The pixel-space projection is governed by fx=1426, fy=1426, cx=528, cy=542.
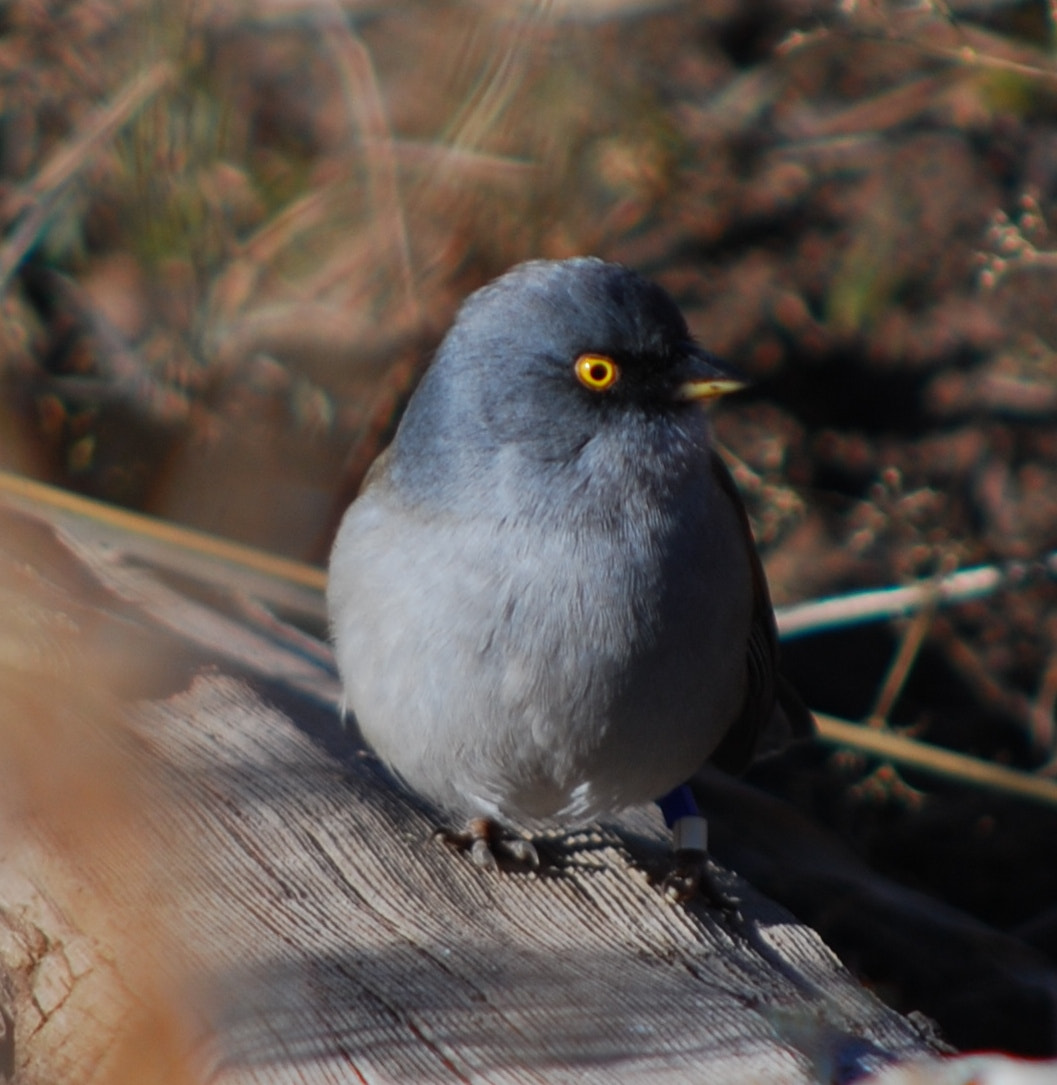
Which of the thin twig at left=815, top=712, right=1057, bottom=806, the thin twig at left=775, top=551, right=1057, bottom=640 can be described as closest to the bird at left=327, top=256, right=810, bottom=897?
the thin twig at left=815, top=712, right=1057, bottom=806

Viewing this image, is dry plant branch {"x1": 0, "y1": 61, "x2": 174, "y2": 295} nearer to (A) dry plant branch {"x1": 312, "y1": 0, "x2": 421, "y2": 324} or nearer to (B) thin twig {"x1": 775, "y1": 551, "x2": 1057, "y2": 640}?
(A) dry plant branch {"x1": 312, "y1": 0, "x2": 421, "y2": 324}

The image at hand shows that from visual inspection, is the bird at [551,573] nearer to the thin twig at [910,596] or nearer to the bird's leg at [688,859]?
the bird's leg at [688,859]

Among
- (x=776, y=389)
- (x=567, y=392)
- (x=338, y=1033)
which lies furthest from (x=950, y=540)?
(x=338, y=1033)

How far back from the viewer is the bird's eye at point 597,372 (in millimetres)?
3408

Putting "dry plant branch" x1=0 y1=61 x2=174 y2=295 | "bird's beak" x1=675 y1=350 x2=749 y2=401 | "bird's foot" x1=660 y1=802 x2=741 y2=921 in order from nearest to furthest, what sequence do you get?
1. "bird's foot" x1=660 y1=802 x2=741 y2=921
2. "bird's beak" x1=675 y1=350 x2=749 y2=401
3. "dry plant branch" x1=0 y1=61 x2=174 y2=295

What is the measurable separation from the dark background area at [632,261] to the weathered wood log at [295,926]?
6.05ft

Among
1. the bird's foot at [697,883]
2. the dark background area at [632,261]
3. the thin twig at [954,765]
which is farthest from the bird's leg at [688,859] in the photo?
the dark background area at [632,261]

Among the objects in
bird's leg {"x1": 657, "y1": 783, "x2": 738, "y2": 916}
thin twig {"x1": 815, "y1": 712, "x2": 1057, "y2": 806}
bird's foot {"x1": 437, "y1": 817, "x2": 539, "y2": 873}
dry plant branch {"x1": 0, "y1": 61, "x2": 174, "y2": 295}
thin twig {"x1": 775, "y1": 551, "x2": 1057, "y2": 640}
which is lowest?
bird's foot {"x1": 437, "y1": 817, "x2": 539, "y2": 873}

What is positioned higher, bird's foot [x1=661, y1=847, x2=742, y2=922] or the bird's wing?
the bird's wing

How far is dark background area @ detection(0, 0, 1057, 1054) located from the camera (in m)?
5.72

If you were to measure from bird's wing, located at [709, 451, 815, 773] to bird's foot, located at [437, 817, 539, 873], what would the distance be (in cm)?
76

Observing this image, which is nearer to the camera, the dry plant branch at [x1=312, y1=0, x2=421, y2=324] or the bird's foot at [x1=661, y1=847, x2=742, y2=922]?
the bird's foot at [x1=661, y1=847, x2=742, y2=922]

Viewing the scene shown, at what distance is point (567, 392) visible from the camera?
3410 millimetres

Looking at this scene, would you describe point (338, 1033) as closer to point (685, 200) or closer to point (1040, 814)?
point (1040, 814)
